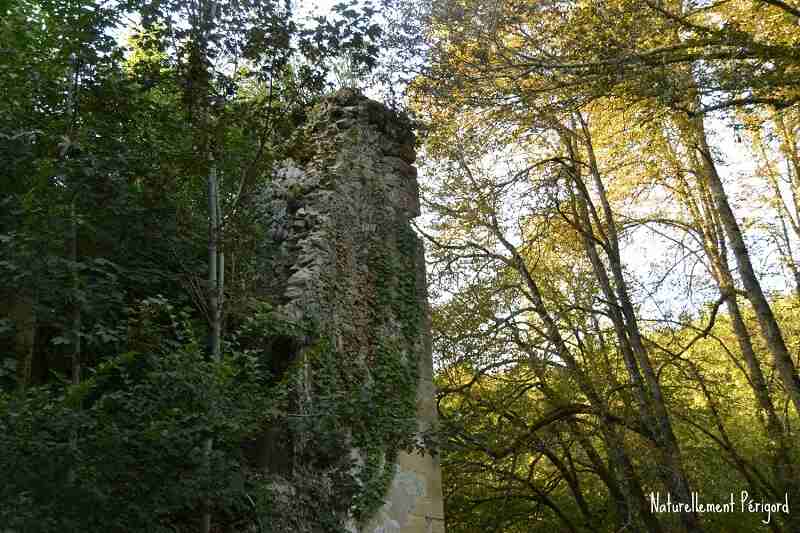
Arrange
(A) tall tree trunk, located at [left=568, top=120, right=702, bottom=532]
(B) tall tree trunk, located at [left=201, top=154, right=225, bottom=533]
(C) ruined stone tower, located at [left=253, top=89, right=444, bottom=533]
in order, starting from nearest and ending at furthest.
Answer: (B) tall tree trunk, located at [left=201, top=154, right=225, bottom=533] < (C) ruined stone tower, located at [left=253, top=89, right=444, bottom=533] < (A) tall tree trunk, located at [left=568, top=120, right=702, bottom=532]

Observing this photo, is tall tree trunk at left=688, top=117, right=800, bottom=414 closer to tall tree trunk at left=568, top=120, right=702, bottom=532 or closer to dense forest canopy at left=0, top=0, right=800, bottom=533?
dense forest canopy at left=0, top=0, right=800, bottom=533

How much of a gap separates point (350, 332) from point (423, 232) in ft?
19.2

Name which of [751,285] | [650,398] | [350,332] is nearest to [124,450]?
[350,332]

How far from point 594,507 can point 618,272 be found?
14.3 ft

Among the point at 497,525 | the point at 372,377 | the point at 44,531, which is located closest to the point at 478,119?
the point at 372,377

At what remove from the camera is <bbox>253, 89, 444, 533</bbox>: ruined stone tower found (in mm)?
5121

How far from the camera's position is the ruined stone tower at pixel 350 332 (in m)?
5.12

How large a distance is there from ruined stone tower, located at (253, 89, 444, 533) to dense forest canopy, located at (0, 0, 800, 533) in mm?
163

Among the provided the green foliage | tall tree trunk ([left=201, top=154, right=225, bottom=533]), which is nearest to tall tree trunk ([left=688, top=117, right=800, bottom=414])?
tall tree trunk ([left=201, top=154, right=225, bottom=533])

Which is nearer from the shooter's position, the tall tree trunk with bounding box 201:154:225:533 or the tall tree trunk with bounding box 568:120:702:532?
the tall tree trunk with bounding box 201:154:225:533

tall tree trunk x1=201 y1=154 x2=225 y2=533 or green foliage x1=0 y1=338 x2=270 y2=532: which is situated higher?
tall tree trunk x1=201 y1=154 x2=225 y2=533

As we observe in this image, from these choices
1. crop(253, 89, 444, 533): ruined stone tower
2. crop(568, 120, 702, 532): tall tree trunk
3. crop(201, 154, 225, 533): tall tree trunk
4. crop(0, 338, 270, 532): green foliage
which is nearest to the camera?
crop(0, 338, 270, 532): green foliage

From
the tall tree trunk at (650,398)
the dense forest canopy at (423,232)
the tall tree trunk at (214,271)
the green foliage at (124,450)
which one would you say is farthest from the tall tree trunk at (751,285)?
the green foliage at (124,450)

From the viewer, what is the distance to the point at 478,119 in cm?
988
